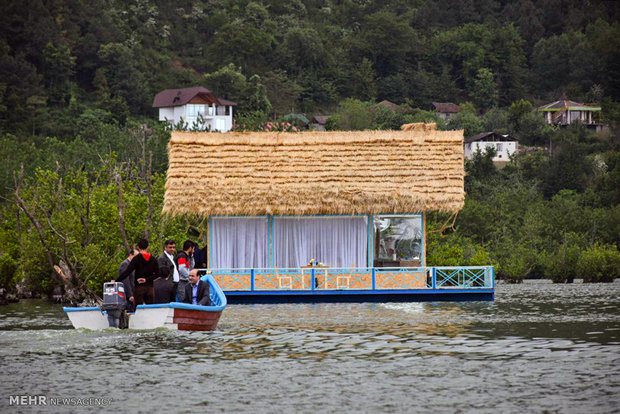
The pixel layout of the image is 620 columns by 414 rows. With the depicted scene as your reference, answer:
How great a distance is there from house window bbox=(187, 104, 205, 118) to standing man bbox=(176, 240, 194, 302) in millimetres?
89867

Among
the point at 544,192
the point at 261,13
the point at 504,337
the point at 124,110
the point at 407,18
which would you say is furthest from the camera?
the point at 407,18

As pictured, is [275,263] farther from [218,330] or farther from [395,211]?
[218,330]

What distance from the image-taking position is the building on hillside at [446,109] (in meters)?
122

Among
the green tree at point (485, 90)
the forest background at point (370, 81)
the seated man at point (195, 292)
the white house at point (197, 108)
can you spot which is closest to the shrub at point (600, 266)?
the forest background at point (370, 81)

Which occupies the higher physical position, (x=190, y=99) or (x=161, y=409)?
(x=190, y=99)

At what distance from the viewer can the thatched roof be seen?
31781 mm

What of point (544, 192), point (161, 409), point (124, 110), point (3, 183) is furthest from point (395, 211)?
point (124, 110)

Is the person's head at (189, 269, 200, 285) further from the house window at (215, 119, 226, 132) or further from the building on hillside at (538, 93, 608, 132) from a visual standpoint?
the building on hillside at (538, 93, 608, 132)

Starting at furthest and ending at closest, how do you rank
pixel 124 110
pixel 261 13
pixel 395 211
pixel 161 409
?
1. pixel 261 13
2. pixel 124 110
3. pixel 395 211
4. pixel 161 409

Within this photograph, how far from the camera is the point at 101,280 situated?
3206cm

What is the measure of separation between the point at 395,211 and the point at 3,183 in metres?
28.7

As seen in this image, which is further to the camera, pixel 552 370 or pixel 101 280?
pixel 101 280

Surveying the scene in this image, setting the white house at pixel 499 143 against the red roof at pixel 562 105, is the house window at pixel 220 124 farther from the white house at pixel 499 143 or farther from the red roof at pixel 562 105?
the red roof at pixel 562 105

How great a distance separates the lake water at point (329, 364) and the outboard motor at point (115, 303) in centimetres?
29
